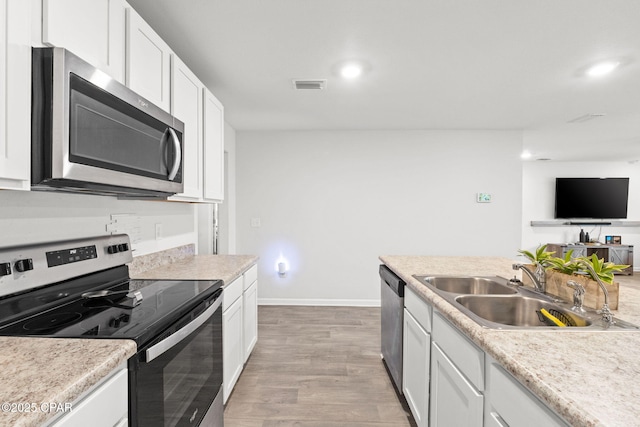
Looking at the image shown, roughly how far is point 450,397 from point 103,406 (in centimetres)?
123

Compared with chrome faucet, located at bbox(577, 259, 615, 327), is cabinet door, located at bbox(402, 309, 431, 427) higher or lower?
lower

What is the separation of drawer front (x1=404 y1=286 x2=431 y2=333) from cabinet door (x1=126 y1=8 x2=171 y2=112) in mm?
1755

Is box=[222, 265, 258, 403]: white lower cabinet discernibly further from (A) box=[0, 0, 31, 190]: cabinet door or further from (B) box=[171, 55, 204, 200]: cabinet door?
(A) box=[0, 0, 31, 190]: cabinet door

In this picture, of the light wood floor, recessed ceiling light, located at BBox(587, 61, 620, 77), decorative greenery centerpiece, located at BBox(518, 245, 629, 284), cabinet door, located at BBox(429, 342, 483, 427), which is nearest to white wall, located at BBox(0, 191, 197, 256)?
the light wood floor

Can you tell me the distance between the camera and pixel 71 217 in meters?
Result: 1.54

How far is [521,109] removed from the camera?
352cm

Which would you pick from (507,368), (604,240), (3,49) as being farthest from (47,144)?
(604,240)

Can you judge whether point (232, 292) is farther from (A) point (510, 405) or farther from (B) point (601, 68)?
(B) point (601, 68)

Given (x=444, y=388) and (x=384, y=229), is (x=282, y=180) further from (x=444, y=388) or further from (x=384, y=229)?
(x=444, y=388)

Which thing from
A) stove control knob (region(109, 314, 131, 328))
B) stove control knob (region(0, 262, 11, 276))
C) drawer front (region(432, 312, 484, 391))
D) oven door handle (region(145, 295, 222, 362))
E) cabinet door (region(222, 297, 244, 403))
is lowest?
cabinet door (region(222, 297, 244, 403))

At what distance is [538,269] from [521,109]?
103 inches

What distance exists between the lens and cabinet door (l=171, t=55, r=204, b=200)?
1.98m

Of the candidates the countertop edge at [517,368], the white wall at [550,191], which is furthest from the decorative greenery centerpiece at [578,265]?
the white wall at [550,191]

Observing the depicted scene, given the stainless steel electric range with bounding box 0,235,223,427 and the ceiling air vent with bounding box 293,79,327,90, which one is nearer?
the stainless steel electric range with bounding box 0,235,223,427
